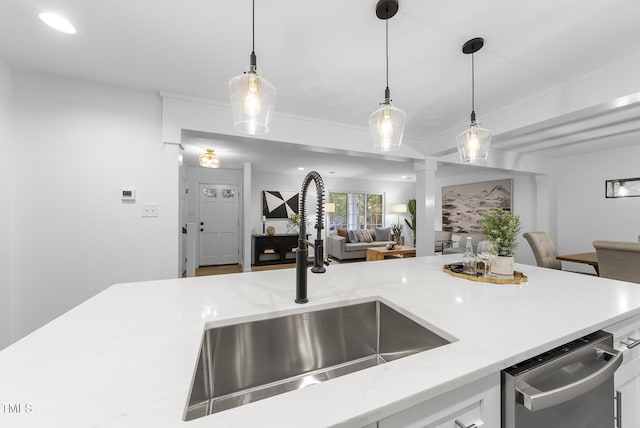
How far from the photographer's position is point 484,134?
1.75m

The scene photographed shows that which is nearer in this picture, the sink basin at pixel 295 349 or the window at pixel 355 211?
the sink basin at pixel 295 349

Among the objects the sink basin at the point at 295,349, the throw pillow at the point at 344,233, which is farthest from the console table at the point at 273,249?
the sink basin at the point at 295,349

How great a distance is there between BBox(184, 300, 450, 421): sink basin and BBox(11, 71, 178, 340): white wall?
1770 mm

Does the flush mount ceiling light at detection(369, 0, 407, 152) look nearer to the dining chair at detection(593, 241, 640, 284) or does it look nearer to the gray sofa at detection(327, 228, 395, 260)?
the dining chair at detection(593, 241, 640, 284)

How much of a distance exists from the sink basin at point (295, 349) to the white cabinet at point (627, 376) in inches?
29.2

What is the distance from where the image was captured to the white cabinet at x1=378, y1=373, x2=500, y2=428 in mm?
501

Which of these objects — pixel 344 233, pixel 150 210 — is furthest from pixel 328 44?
pixel 344 233

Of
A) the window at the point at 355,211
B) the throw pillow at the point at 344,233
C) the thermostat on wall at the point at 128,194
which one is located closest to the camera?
the thermostat on wall at the point at 128,194

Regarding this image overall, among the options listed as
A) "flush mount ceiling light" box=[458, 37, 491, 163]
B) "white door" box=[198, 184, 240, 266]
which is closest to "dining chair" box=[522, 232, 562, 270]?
"flush mount ceiling light" box=[458, 37, 491, 163]

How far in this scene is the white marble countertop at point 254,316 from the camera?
1.39ft

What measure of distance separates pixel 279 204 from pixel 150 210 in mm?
4200

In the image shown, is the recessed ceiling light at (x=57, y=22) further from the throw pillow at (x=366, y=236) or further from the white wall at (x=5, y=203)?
the throw pillow at (x=366, y=236)

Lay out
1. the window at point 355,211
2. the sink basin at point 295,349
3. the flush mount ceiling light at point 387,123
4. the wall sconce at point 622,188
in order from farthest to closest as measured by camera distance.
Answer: the window at point 355,211
the wall sconce at point 622,188
the flush mount ceiling light at point 387,123
the sink basin at point 295,349

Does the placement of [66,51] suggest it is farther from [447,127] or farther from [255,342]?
[447,127]
